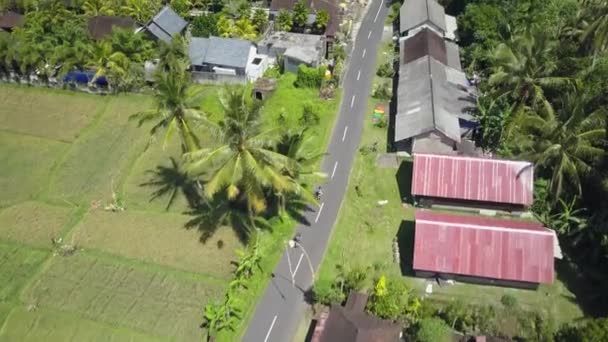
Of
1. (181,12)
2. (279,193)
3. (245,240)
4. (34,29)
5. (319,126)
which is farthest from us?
(181,12)

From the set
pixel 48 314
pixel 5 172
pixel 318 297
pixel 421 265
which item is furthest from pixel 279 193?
pixel 5 172

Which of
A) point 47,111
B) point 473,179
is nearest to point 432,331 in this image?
point 473,179

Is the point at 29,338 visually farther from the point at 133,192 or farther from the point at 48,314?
the point at 133,192

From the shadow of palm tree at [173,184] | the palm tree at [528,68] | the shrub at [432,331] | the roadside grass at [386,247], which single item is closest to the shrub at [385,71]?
the roadside grass at [386,247]

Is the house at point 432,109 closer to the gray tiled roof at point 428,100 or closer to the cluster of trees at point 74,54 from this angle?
the gray tiled roof at point 428,100

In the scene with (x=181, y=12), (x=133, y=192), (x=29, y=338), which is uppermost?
(x=181, y=12)

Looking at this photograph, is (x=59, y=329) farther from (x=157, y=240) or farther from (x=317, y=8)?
(x=317, y=8)

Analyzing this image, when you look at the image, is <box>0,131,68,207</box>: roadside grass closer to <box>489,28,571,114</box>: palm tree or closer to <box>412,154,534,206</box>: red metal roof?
<box>412,154,534,206</box>: red metal roof
